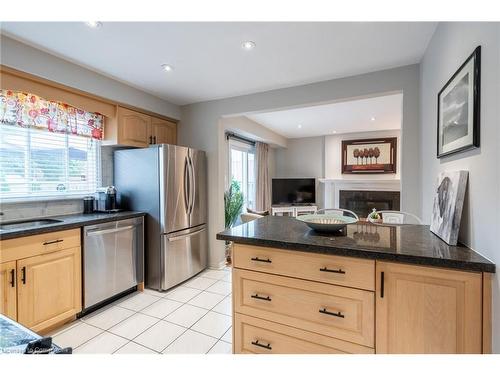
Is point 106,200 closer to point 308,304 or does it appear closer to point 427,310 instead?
point 308,304

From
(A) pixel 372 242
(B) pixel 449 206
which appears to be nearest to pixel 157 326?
(A) pixel 372 242

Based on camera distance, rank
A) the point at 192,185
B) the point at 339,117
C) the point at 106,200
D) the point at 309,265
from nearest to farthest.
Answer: the point at 309,265
the point at 106,200
the point at 192,185
the point at 339,117

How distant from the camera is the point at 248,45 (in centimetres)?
198

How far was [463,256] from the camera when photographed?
3.29ft

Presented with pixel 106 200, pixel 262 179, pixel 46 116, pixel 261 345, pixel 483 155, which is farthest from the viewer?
pixel 262 179

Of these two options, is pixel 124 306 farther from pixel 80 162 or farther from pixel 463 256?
pixel 463 256

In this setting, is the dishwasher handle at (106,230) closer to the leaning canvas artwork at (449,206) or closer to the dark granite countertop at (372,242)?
the dark granite countertop at (372,242)

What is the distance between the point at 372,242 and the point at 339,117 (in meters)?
3.77

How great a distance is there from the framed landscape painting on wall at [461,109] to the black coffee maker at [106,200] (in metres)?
3.10

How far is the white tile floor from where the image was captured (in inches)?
70.6

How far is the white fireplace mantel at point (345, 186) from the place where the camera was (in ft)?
18.3

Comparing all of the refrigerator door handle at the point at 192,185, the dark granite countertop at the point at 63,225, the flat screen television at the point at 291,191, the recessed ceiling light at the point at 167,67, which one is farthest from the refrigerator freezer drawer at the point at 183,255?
the flat screen television at the point at 291,191
